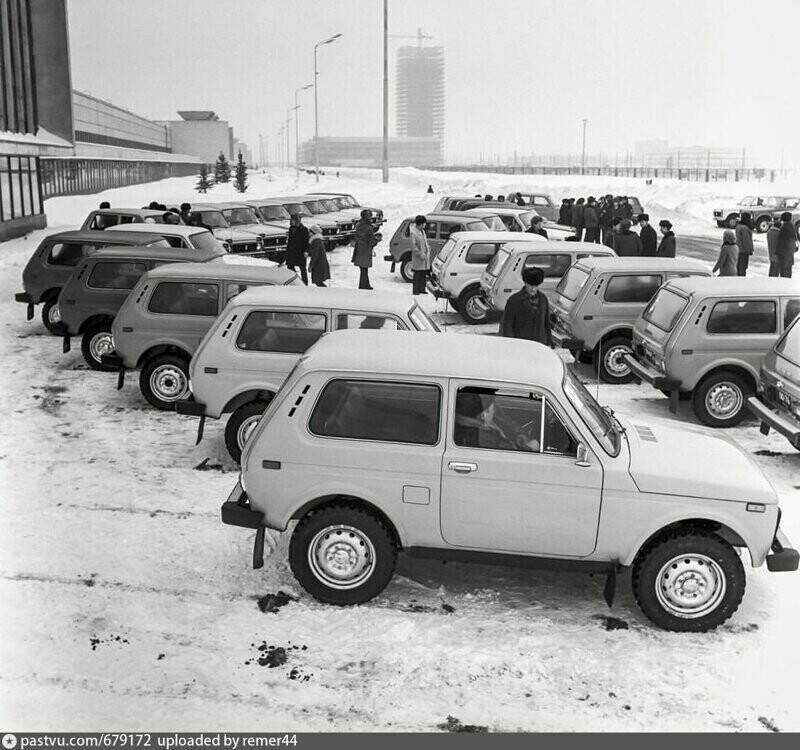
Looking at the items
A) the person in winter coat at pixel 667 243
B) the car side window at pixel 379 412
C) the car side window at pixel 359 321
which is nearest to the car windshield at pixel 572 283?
the person in winter coat at pixel 667 243

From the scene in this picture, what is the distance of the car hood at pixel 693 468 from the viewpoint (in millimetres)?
5613

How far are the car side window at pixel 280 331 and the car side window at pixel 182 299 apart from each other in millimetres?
1956

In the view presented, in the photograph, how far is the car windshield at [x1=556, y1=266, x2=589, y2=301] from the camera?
41.0ft

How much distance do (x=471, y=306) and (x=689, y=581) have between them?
11.1 meters

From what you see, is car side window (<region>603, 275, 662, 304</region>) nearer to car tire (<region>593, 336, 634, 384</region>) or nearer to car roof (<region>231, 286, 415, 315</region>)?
car tire (<region>593, 336, 634, 384</region>)

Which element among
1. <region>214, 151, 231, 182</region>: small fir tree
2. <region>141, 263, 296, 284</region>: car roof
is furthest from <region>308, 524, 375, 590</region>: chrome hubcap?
<region>214, 151, 231, 182</region>: small fir tree

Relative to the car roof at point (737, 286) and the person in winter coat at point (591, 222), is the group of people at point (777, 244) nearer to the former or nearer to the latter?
the person in winter coat at point (591, 222)

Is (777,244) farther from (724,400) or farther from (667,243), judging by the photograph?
(724,400)

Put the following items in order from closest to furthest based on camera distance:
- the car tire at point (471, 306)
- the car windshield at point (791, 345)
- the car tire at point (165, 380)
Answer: the car windshield at point (791, 345), the car tire at point (165, 380), the car tire at point (471, 306)

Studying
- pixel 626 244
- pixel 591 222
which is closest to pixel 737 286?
pixel 626 244

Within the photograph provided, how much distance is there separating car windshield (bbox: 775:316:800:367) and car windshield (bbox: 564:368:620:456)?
350cm

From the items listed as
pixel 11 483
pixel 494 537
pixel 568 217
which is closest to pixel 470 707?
pixel 494 537

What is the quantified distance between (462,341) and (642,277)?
652 cm
